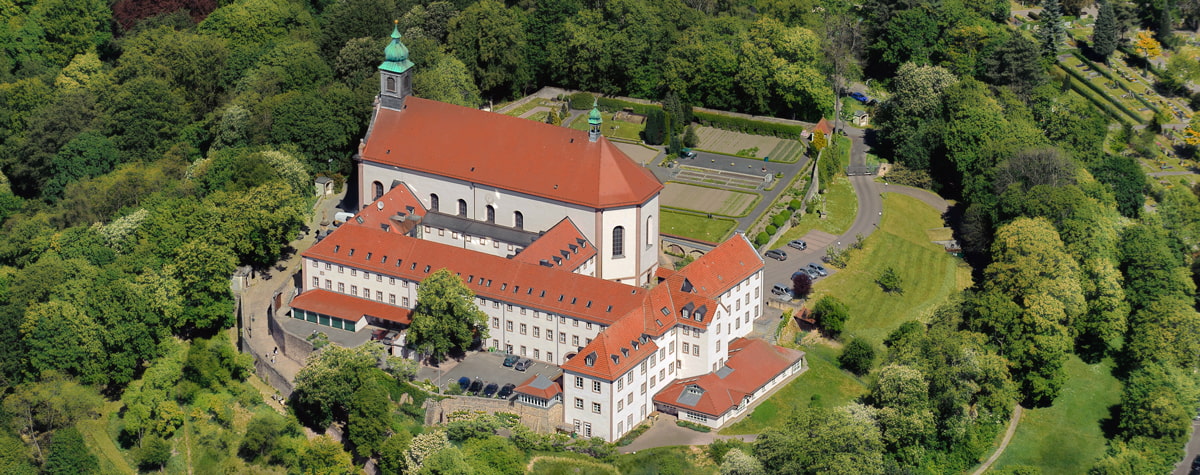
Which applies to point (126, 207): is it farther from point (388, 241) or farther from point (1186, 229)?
point (1186, 229)

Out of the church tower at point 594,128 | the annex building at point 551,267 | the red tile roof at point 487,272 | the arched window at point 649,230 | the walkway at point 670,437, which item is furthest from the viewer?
the arched window at point 649,230

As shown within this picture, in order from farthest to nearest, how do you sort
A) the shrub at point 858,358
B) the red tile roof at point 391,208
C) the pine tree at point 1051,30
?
the pine tree at point 1051,30, the red tile roof at point 391,208, the shrub at point 858,358

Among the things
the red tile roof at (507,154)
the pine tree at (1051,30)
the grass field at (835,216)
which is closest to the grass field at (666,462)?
the red tile roof at (507,154)

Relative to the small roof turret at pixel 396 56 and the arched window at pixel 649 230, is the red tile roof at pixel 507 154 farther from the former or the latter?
the small roof turret at pixel 396 56

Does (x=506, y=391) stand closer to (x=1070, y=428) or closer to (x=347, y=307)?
(x=347, y=307)

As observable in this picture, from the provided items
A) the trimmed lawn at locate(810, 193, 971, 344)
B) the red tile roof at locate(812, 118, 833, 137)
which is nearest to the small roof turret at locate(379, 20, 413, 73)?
the trimmed lawn at locate(810, 193, 971, 344)

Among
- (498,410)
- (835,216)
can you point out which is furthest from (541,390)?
(835,216)

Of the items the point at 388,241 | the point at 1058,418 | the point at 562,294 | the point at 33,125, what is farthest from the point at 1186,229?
the point at 33,125
